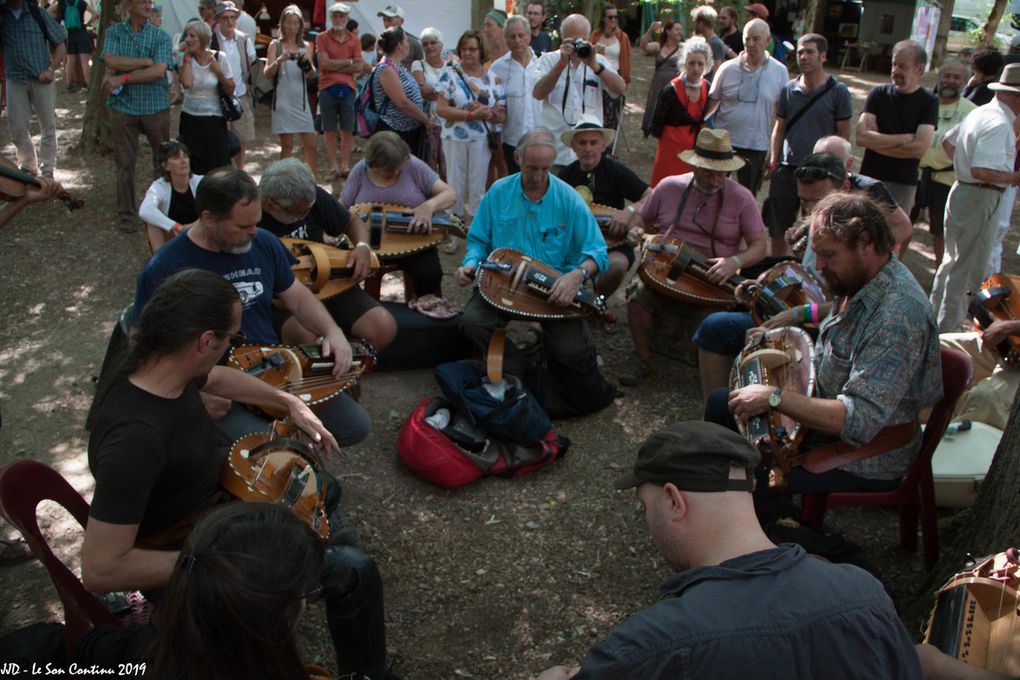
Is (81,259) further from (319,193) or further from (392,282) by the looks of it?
(319,193)

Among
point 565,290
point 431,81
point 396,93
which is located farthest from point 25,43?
point 565,290

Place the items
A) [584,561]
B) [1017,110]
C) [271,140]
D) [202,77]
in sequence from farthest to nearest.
Answer: 1. [271,140]
2. [202,77]
3. [1017,110]
4. [584,561]

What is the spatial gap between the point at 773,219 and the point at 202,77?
498 centimetres

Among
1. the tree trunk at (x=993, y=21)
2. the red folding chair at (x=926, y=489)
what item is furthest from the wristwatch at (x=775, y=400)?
the tree trunk at (x=993, y=21)

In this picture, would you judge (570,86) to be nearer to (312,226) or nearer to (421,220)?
(421,220)

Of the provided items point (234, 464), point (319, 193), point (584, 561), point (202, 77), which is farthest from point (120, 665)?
point (202, 77)

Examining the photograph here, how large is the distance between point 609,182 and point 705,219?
3.15 feet

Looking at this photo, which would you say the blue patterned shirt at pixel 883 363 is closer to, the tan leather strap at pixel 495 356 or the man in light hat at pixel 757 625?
the man in light hat at pixel 757 625

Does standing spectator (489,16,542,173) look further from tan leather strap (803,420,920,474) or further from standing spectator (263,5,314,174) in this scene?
tan leather strap (803,420,920,474)

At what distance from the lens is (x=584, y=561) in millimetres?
3646

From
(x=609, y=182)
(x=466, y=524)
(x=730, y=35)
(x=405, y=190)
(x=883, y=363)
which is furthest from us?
(x=730, y=35)

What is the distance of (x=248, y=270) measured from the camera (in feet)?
12.0

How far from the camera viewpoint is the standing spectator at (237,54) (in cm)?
854

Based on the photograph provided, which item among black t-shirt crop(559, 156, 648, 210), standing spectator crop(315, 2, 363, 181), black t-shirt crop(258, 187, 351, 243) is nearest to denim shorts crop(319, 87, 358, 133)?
standing spectator crop(315, 2, 363, 181)
